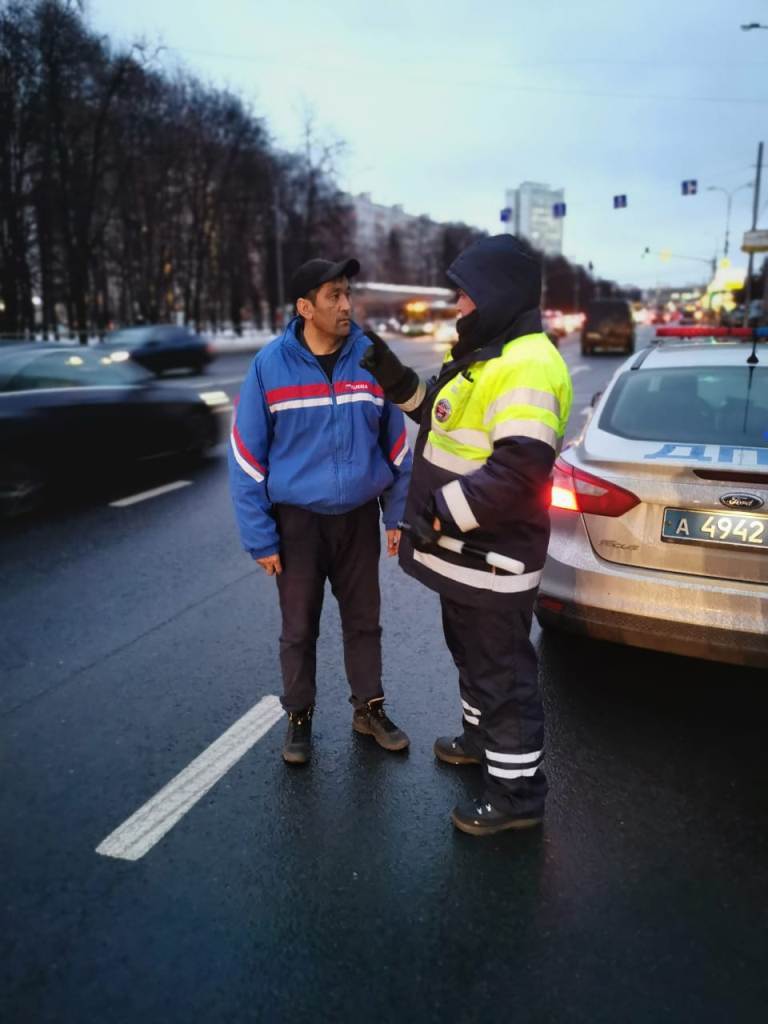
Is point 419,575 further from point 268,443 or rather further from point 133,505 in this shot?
point 133,505

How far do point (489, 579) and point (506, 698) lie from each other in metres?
0.41

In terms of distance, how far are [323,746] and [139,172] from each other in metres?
41.9

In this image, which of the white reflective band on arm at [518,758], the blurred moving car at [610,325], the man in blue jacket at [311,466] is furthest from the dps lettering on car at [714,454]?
the blurred moving car at [610,325]

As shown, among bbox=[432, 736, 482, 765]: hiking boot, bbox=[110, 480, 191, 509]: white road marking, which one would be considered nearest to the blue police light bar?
bbox=[432, 736, 482, 765]: hiking boot

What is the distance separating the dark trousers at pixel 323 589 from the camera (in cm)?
311

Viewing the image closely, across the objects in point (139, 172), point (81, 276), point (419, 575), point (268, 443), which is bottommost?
point (419, 575)

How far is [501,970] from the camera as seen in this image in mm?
2131

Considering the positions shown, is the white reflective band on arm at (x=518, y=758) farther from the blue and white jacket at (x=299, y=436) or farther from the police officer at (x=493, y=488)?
the blue and white jacket at (x=299, y=436)

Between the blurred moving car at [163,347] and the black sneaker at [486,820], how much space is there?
1937 cm

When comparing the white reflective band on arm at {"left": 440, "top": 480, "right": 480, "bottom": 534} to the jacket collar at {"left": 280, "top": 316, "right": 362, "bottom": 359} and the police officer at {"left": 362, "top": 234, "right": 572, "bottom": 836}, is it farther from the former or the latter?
the jacket collar at {"left": 280, "top": 316, "right": 362, "bottom": 359}

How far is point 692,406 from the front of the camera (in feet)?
12.8

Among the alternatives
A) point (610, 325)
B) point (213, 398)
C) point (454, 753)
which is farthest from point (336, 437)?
point (610, 325)

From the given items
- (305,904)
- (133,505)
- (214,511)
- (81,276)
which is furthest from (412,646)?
(81,276)

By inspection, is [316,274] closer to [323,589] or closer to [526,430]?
[526,430]
